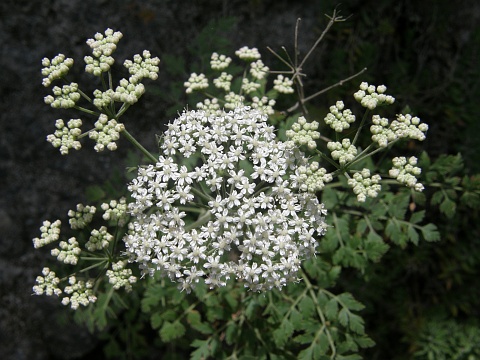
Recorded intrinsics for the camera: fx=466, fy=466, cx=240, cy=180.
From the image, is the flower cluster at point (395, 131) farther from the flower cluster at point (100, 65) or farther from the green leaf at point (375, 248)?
the flower cluster at point (100, 65)

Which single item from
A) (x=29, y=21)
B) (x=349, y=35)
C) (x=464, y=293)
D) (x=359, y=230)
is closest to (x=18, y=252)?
(x=29, y=21)

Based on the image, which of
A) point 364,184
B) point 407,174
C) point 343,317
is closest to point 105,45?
point 364,184

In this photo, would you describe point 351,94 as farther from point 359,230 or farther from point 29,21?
point 29,21

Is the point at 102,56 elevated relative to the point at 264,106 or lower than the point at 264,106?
elevated

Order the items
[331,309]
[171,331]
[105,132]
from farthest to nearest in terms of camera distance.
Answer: [171,331] → [331,309] → [105,132]

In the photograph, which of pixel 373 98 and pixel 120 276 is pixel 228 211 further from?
pixel 373 98

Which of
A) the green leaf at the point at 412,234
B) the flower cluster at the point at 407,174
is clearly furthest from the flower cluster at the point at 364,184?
the green leaf at the point at 412,234

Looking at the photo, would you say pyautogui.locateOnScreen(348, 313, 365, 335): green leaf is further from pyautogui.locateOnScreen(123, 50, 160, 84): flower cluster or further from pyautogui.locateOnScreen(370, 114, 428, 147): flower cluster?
pyautogui.locateOnScreen(123, 50, 160, 84): flower cluster
